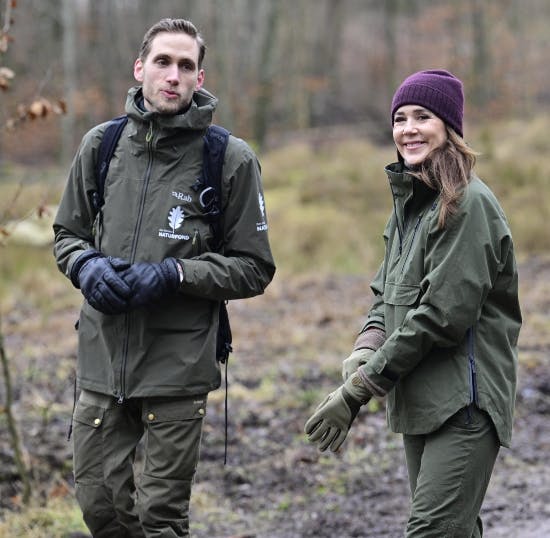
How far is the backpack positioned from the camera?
3.97 metres

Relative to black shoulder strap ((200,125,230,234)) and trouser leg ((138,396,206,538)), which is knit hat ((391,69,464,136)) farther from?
trouser leg ((138,396,206,538))

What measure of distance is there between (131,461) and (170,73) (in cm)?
179

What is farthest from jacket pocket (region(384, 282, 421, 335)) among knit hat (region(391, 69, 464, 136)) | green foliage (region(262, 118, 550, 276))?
green foliage (region(262, 118, 550, 276))

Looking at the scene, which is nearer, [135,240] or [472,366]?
[472,366]

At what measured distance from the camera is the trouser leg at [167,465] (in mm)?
3857

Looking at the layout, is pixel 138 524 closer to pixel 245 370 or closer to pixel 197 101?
pixel 197 101

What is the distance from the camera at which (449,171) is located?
11.1 ft

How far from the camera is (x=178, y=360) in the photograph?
3.90 metres

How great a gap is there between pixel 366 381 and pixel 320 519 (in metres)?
2.65

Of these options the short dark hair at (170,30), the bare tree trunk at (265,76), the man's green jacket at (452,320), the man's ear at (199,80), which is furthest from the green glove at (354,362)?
the bare tree trunk at (265,76)

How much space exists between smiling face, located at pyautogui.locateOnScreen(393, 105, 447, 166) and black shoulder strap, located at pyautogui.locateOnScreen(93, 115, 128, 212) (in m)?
1.34

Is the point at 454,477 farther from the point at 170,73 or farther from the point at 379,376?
the point at 170,73

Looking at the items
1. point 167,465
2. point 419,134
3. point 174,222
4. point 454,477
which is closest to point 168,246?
point 174,222

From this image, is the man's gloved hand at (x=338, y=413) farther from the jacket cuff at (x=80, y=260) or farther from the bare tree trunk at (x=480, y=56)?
the bare tree trunk at (x=480, y=56)
